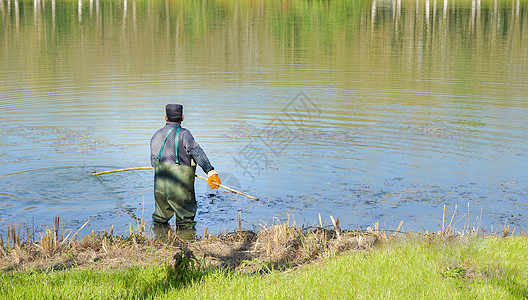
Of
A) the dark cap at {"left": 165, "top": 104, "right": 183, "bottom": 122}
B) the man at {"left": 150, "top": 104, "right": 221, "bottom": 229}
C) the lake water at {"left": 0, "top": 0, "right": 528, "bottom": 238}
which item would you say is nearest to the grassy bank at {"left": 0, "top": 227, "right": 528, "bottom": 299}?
the man at {"left": 150, "top": 104, "right": 221, "bottom": 229}

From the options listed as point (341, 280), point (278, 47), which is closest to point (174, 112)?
point (341, 280)

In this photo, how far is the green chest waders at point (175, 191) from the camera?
9508 millimetres

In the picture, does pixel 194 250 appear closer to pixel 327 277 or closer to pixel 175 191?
pixel 175 191

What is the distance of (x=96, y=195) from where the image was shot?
11.9 meters

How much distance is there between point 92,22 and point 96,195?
5244cm

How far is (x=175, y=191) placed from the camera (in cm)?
964

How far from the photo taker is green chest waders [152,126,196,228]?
9.51 metres

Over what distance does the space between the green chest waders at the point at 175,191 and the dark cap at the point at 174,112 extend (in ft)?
0.48

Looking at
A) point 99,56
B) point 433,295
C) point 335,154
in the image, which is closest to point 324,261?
point 433,295

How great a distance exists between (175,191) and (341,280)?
4.00 meters

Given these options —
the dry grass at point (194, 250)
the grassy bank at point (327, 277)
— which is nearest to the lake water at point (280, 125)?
the dry grass at point (194, 250)

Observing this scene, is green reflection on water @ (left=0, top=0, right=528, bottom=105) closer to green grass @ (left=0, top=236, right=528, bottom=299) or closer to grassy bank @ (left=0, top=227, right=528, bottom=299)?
grassy bank @ (left=0, top=227, right=528, bottom=299)

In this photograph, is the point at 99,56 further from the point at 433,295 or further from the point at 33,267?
the point at 433,295

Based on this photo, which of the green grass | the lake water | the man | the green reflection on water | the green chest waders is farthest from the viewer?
the green reflection on water
